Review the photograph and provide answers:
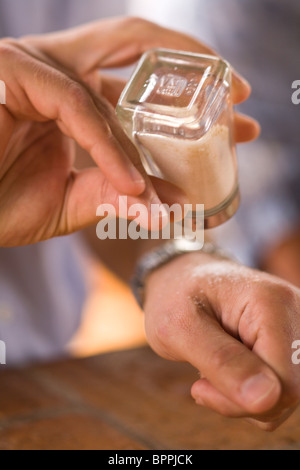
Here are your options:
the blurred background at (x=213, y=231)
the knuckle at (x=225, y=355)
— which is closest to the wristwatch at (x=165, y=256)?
the knuckle at (x=225, y=355)

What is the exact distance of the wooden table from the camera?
0.39 m

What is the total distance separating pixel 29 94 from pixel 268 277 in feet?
0.71

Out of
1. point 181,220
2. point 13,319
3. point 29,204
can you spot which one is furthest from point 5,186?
point 13,319

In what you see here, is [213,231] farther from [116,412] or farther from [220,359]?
[220,359]

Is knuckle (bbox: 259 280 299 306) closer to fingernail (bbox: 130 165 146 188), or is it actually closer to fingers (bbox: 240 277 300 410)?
fingers (bbox: 240 277 300 410)

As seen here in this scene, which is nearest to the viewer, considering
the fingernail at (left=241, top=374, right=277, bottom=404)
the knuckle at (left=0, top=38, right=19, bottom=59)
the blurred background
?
→ the fingernail at (left=241, top=374, right=277, bottom=404)

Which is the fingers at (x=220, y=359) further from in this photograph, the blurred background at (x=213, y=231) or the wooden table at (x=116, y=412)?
the blurred background at (x=213, y=231)

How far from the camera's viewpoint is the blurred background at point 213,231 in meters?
0.82

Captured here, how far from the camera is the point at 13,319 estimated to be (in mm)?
816

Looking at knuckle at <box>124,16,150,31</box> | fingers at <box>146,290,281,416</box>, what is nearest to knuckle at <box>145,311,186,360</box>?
fingers at <box>146,290,281,416</box>

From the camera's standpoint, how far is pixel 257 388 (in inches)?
10.7

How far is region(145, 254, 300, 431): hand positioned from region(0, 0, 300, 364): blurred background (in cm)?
43

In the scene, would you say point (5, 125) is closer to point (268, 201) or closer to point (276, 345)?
point (276, 345)

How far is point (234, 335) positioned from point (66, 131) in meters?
0.20
